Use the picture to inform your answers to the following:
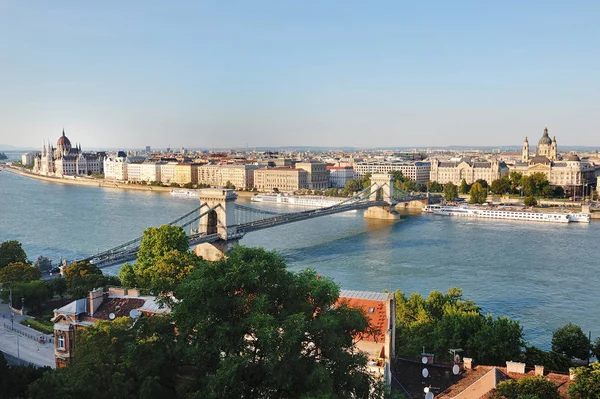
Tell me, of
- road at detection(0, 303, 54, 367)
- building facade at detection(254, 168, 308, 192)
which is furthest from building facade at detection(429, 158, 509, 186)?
road at detection(0, 303, 54, 367)

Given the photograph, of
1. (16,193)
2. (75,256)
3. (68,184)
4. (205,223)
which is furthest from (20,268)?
(68,184)

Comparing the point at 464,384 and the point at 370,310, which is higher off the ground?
the point at 370,310

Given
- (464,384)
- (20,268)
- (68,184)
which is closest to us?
(464,384)

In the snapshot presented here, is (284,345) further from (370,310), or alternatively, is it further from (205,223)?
(205,223)

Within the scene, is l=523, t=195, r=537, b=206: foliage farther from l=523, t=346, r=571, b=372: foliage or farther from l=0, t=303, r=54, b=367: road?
l=0, t=303, r=54, b=367: road

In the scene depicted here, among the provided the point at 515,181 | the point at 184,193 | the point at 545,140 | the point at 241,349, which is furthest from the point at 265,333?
the point at 545,140

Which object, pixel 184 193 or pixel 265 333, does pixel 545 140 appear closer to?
pixel 184 193
